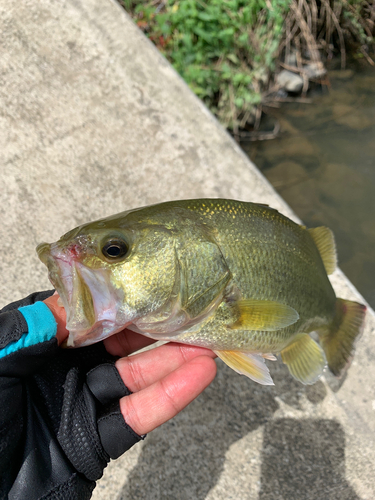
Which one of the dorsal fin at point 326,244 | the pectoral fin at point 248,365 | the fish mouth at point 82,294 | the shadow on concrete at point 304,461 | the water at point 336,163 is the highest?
the fish mouth at point 82,294

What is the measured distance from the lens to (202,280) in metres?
1.50

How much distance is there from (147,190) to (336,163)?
2.89 m

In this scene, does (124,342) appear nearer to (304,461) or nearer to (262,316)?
(262,316)

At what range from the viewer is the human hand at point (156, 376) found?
158 cm

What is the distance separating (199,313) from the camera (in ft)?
5.02

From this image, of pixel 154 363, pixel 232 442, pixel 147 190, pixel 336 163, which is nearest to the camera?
pixel 154 363

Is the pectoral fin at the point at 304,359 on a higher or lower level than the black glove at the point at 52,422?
lower

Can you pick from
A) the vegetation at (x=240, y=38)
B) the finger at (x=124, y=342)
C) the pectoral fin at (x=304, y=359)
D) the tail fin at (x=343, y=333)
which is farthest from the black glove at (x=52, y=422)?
the vegetation at (x=240, y=38)

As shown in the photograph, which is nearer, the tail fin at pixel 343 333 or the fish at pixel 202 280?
the fish at pixel 202 280

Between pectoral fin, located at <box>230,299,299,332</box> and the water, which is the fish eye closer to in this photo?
pectoral fin, located at <box>230,299,299,332</box>

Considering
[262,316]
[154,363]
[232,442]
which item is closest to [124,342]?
[154,363]

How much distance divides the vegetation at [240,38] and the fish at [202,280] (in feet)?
9.64

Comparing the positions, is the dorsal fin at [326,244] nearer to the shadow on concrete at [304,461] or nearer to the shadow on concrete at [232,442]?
the shadow on concrete at [232,442]

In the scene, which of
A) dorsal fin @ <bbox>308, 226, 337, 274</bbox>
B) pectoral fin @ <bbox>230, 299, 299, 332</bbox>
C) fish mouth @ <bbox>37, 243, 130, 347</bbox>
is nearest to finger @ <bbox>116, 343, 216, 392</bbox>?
pectoral fin @ <bbox>230, 299, 299, 332</bbox>
